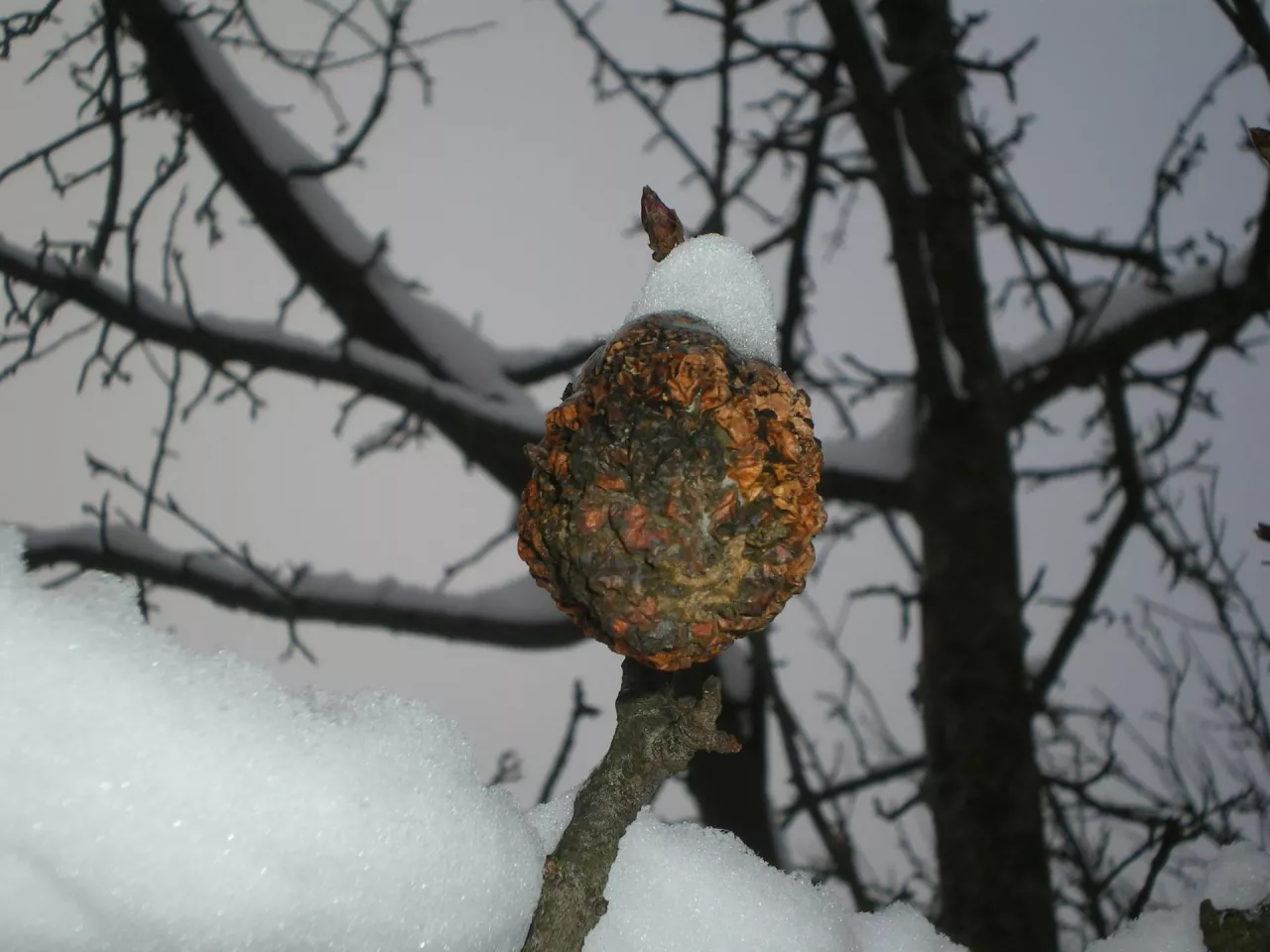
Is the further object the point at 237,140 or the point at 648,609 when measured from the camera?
the point at 237,140

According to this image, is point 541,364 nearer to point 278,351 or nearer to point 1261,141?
point 278,351

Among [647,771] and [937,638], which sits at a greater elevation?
[937,638]

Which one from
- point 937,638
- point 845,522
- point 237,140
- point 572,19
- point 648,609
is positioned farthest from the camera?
point 845,522

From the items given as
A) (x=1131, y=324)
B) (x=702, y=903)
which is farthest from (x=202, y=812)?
(x=1131, y=324)

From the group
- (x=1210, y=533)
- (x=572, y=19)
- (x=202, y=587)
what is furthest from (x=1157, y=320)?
(x=202, y=587)

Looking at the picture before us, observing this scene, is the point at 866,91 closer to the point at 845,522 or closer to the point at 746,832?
the point at 845,522

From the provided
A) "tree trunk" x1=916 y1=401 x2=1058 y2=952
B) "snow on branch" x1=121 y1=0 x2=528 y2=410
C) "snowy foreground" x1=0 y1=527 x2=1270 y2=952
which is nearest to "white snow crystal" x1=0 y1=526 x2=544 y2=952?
"snowy foreground" x1=0 y1=527 x2=1270 y2=952
